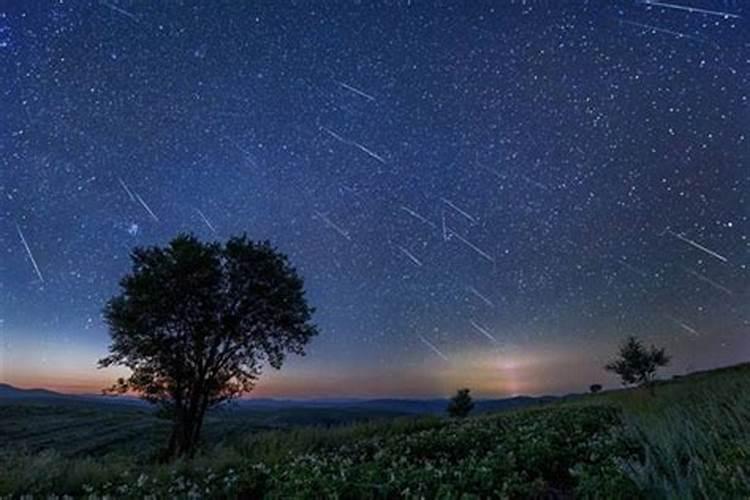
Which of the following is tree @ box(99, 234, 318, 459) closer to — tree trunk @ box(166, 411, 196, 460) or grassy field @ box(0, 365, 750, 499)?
tree trunk @ box(166, 411, 196, 460)

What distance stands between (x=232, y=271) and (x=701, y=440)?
19061 millimetres

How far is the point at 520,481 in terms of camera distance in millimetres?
6500

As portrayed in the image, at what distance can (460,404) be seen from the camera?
219 feet

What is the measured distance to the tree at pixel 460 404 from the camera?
6588cm

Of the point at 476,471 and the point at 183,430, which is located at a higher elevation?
the point at 183,430

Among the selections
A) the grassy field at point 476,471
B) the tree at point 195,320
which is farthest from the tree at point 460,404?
the grassy field at point 476,471

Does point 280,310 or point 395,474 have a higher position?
point 280,310

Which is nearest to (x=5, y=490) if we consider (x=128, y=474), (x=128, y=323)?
(x=128, y=474)

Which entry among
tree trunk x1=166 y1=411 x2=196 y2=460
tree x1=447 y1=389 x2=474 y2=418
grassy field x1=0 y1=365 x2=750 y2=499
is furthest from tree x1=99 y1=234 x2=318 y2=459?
tree x1=447 y1=389 x2=474 y2=418

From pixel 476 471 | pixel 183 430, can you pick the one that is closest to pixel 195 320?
pixel 183 430

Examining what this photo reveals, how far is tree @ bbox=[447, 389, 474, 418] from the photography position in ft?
216

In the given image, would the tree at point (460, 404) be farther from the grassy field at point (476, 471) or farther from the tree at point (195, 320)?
the grassy field at point (476, 471)

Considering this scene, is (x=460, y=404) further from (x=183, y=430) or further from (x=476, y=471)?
(x=476, y=471)

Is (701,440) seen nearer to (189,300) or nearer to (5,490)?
(5,490)
